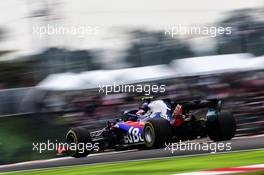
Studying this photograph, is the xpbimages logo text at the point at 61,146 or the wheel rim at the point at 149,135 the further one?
the xpbimages logo text at the point at 61,146

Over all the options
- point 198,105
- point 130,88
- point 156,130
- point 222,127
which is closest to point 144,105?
point 130,88

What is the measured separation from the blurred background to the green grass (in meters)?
0.70

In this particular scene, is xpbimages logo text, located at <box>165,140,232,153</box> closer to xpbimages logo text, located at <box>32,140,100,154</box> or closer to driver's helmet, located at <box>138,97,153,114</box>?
driver's helmet, located at <box>138,97,153,114</box>

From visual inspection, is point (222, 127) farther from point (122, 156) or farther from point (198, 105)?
point (122, 156)

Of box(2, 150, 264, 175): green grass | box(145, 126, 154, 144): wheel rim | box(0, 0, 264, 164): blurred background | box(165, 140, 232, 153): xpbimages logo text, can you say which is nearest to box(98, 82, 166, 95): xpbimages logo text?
box(0, 0, 264, 164): blurred background

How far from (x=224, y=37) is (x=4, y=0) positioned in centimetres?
279

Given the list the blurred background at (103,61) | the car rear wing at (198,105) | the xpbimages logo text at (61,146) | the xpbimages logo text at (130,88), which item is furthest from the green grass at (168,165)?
the xpbimages logo text at (130,88)

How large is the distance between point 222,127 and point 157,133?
2.65 feet

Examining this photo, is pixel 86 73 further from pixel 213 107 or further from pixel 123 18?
pixel 213 107

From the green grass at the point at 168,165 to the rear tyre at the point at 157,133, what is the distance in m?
0.20

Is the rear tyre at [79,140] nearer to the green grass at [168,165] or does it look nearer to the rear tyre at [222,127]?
the green grass at [168,165]

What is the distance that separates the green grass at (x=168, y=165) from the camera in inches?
210

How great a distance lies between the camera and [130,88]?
671 centimetres

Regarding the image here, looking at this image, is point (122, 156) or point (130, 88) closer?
point (122, 156)
